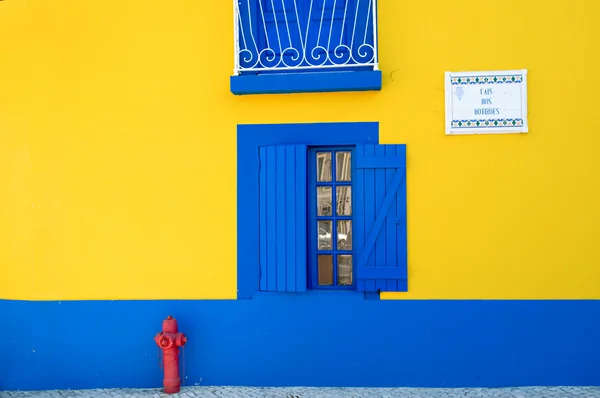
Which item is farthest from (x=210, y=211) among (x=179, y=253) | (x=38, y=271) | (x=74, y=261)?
(x=38, y=271)

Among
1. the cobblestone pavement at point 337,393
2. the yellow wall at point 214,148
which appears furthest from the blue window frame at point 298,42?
the cobblestone pavement at point 337,393

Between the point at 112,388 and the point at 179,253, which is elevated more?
the point at 179,253

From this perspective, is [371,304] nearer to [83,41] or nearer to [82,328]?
[82,328]

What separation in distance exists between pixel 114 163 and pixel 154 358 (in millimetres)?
1869

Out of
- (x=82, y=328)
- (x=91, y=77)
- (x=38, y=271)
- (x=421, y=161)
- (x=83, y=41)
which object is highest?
(x=83, y=41)

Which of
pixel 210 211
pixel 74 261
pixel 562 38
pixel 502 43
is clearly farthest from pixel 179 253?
pixel 562 38

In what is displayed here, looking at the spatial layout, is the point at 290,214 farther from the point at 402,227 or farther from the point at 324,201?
the point at 402,227

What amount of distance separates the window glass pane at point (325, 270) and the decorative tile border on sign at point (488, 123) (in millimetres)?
1686

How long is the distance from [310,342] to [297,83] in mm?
2363

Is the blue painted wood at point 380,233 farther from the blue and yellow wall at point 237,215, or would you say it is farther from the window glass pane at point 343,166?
the window glass pane at point 343,166

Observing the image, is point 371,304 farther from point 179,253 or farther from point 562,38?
point 562,38

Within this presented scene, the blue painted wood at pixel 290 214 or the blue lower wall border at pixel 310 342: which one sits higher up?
the blue painted wood at pixel 290 214

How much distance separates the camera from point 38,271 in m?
5.52

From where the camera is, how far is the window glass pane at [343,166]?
5484 millimetres
